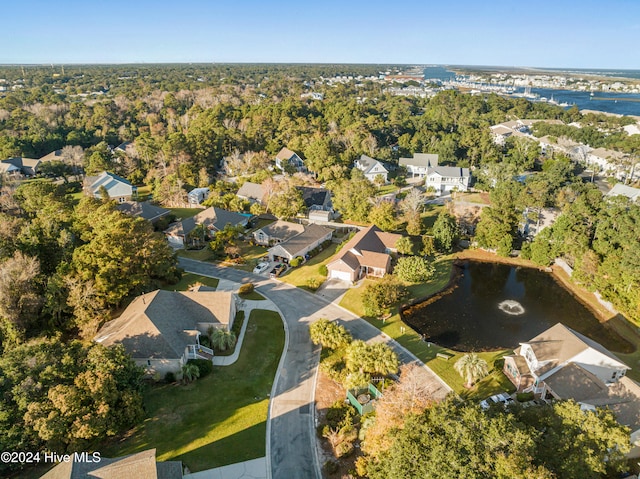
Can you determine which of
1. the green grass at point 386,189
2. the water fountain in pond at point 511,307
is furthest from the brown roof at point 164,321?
the green grass at point 386,189

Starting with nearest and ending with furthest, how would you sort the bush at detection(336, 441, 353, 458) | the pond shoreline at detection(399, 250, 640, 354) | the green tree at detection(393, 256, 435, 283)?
1. the bush at detection(336, 441, 353, 458)
2. the pond shoreline at detection(399, 250, 640, 354)
3. the green tree at detection(393, 256, 435, 283)

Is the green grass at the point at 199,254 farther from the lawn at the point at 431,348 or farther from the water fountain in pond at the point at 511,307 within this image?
the water fountain in pond at the point at 511,307

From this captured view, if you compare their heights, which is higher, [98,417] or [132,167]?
[132,167]

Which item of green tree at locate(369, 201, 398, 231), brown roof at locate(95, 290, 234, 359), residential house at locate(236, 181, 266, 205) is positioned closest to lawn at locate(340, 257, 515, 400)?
green tree at locate(369, 201, 398, 231)

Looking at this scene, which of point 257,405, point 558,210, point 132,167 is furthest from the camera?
point 132,167

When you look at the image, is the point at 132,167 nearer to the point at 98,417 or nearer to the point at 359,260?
the point at 359,260

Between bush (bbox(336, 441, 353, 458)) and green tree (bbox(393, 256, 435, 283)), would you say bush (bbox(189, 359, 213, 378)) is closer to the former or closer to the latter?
bush (bbox(336, 441, 353, 458))

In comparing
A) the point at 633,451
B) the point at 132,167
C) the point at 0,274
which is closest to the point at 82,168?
the point at 132,167
